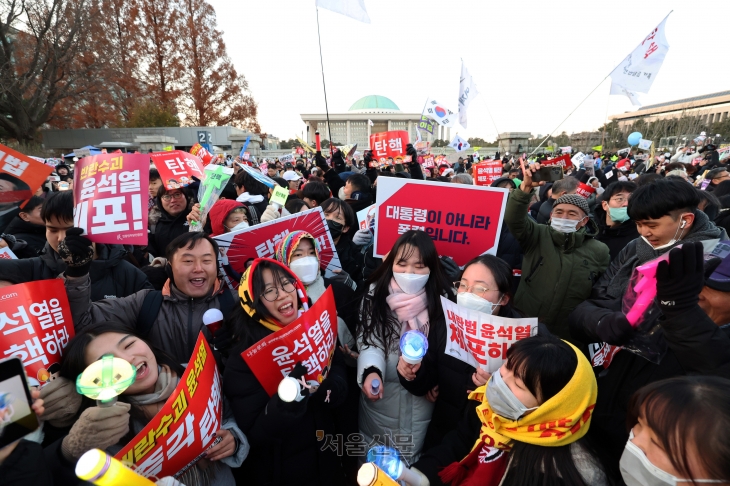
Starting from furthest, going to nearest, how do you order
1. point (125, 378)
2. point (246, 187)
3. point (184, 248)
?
point (246, 187) → point (184, 248) → point (125, 378)

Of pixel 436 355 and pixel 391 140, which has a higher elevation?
pixel 391 140

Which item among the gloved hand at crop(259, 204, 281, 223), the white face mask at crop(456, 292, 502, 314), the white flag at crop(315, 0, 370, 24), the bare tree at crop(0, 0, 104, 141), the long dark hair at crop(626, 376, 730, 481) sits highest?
the bare tree at crop(0, 0, 104, 141)

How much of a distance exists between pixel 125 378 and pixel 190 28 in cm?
4164

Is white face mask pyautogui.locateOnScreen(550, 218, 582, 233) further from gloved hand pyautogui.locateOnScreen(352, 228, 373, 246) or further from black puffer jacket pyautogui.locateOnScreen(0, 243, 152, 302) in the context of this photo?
black puffer jacket pyautogui.locateOnScreen(0, 243, 152, 302)

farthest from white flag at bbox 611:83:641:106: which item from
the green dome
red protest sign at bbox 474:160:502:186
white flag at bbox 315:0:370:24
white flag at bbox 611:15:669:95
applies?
the green dome

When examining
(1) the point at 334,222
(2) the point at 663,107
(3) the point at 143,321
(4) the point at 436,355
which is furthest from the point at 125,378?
(2) the point at 663,107

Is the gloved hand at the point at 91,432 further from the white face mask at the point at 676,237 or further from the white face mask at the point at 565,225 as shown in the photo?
the white face mask at the point at 565,225

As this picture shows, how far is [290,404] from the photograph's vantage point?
157cm

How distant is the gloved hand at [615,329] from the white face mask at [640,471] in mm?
500

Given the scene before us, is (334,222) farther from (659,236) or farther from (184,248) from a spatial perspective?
(659,236)

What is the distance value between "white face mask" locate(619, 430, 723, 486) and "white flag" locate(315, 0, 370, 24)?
692 cm

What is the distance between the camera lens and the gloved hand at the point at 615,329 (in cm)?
156

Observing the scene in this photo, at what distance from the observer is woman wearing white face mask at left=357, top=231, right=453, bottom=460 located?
2152mm

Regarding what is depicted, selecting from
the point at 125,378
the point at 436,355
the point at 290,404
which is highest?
the point at 125,378
